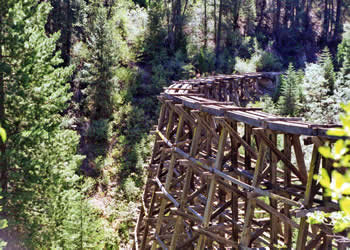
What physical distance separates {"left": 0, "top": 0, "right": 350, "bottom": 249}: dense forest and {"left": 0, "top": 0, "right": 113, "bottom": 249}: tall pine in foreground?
3 cm

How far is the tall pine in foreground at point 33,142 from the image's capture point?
854cm

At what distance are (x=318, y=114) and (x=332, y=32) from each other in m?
28.4

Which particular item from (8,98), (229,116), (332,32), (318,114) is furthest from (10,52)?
(332,32)

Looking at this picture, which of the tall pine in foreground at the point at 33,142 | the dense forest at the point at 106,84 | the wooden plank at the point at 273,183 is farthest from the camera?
the dense forest at the point at 106,84

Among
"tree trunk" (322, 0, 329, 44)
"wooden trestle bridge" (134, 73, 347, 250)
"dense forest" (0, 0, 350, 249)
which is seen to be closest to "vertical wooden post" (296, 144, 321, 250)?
"wooden trestle bridge" (134, 73, 347, 250)

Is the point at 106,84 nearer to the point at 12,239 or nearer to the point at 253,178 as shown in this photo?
the point at 12,239

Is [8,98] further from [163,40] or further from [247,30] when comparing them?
[247,30]

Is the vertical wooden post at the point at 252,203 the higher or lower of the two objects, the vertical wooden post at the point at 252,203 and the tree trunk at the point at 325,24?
Answer: the lower

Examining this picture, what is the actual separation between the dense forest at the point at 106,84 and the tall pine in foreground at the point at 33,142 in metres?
0.03

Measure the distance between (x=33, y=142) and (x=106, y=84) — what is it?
33.7 ft

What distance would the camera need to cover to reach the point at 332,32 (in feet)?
128

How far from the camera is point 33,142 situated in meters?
8.65

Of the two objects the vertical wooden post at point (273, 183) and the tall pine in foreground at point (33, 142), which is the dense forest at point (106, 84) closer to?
the tall pine in foreground at point (33, 142)

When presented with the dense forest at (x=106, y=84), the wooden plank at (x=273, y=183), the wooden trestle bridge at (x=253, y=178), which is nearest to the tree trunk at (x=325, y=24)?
the dense forest at (x=106, y=84)
